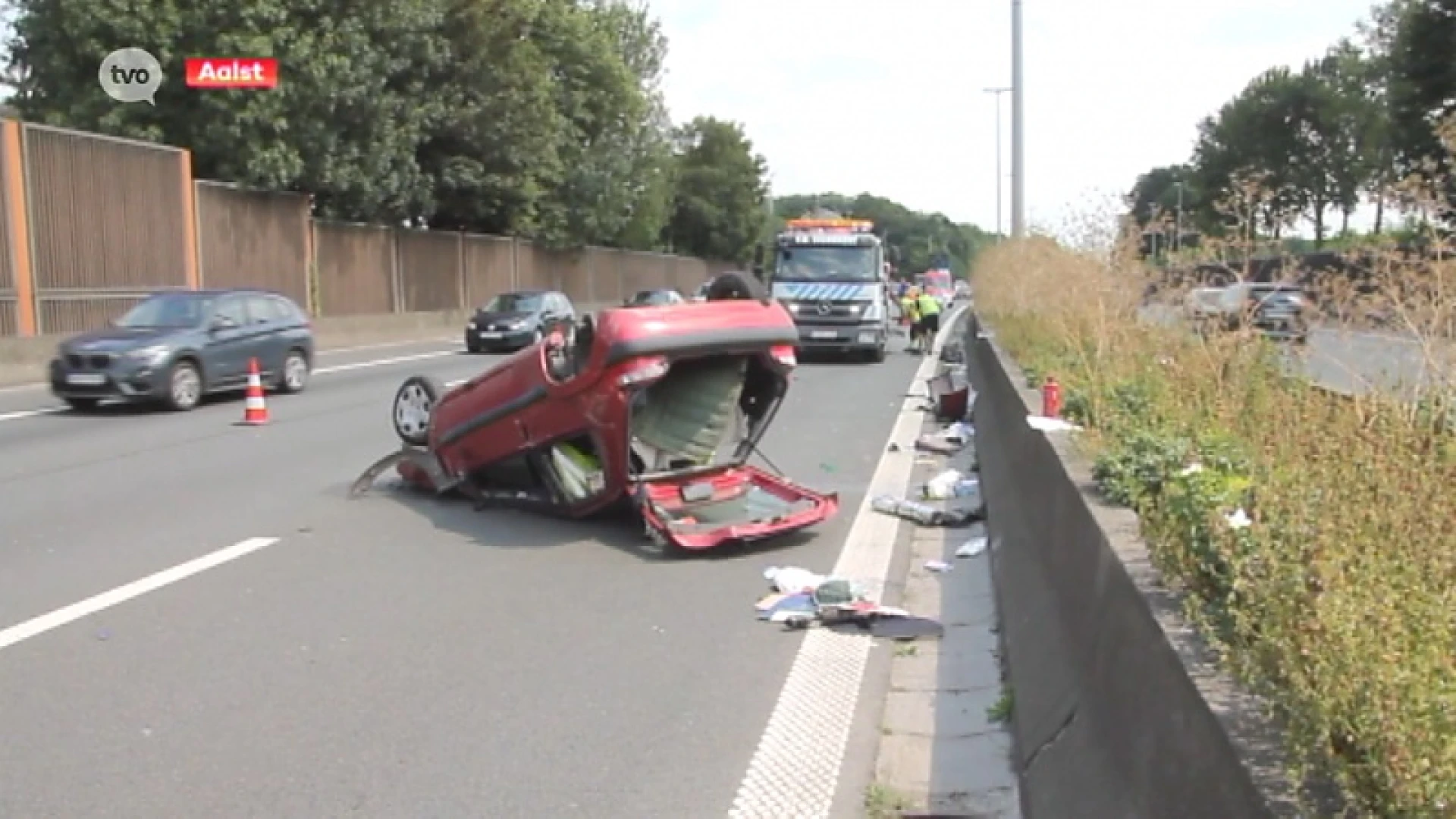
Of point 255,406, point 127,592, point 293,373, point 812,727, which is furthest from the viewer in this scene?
point 293,373

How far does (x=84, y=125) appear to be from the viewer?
30.5 metres

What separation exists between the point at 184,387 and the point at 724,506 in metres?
11.1

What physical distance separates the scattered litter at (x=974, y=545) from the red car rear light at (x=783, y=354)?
174cm

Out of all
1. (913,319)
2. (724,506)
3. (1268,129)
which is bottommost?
(724,506)

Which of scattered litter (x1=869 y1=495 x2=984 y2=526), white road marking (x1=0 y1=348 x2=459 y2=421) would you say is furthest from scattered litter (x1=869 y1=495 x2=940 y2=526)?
white road marking (x1=0 y1=348 x2=459 y2=421)

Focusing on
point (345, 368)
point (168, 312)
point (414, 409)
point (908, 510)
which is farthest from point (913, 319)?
point (908, 510)

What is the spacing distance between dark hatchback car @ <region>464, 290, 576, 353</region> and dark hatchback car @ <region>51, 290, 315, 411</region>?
10.0 m

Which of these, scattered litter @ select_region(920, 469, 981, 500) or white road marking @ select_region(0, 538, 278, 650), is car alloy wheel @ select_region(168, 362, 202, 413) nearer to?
white road marking @ select_region(0, 538, 278, 650)

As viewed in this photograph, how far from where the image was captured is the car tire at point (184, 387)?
56.4 ft

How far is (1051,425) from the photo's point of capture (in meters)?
8.21

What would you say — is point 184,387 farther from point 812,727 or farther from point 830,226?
point 830,226

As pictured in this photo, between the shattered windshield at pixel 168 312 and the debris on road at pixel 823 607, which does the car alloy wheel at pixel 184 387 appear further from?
the debris on road at pixel 823 607

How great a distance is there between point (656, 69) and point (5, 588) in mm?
65555

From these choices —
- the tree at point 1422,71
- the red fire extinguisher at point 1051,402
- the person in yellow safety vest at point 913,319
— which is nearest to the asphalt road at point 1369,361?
the red fire extinguisher at point 1051,402
